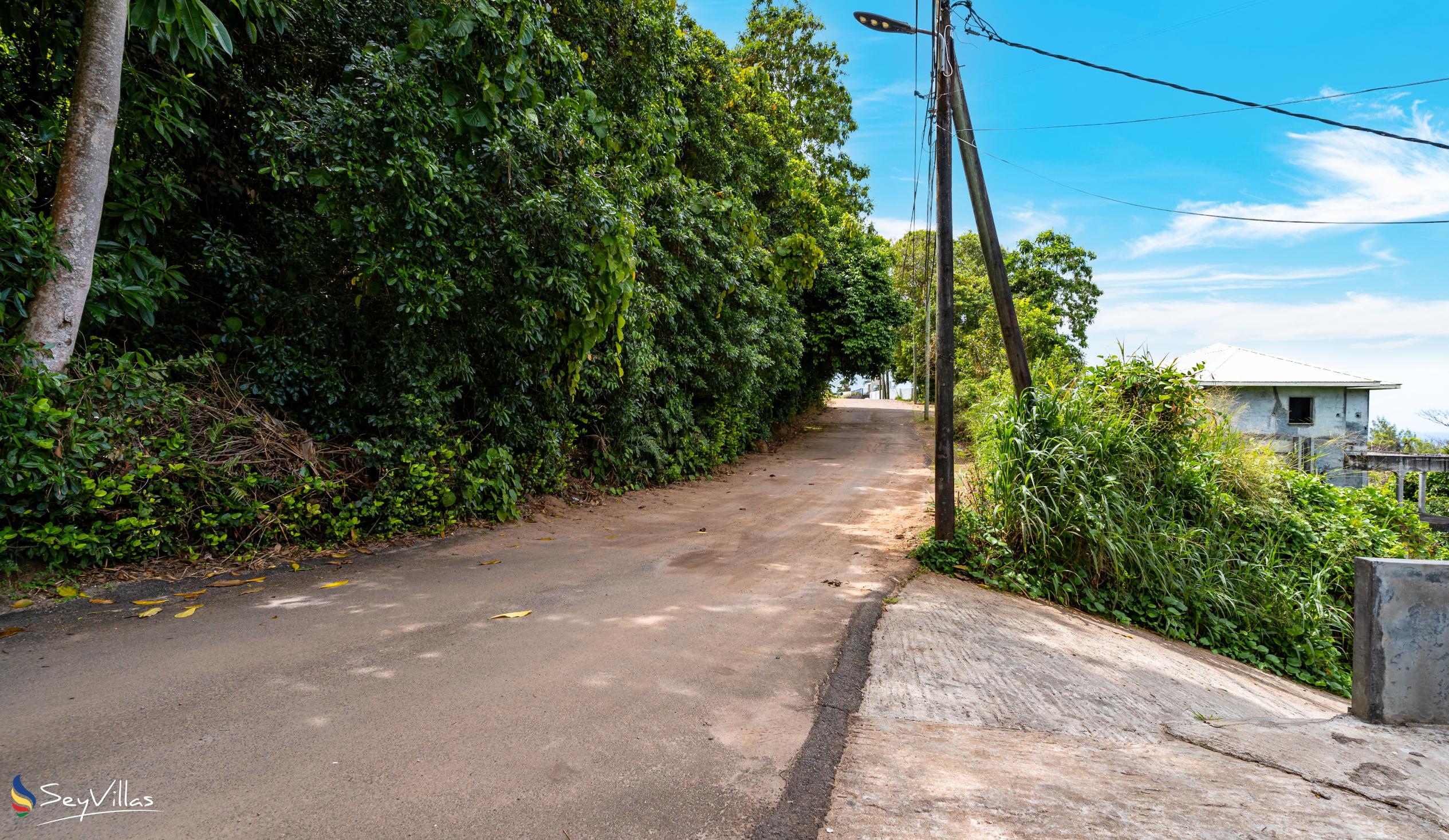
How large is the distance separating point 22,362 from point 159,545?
1.48m

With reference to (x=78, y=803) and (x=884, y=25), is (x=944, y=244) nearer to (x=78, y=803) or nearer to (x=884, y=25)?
(x=884, y=25)

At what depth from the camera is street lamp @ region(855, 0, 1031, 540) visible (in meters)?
7.32

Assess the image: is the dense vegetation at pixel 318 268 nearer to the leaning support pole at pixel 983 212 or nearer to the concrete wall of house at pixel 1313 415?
the leaning support pole at pixel 983 212

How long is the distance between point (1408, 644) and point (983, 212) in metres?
5.26

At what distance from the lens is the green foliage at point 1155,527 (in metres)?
6.56

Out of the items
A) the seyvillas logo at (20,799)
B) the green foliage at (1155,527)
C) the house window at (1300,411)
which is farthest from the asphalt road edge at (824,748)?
the house window at (1300,411)

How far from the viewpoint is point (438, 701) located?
314cm

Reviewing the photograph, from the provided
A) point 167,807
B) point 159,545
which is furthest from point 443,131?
point 167,807

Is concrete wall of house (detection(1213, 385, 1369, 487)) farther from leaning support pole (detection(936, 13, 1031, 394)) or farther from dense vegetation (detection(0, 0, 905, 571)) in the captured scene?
dense vegetation (detection(0, 0, 905, 571))

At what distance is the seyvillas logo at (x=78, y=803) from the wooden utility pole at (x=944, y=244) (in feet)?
21.3

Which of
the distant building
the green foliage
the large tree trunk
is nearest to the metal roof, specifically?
the distant building

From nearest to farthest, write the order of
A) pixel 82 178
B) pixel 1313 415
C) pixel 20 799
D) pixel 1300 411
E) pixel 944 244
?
pixel 20 799 < pixel 82 178 < pixel 944 244 < pixel 1313 415 < pixel 1300 411

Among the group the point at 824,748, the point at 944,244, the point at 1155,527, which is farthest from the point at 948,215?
the point at 824,748

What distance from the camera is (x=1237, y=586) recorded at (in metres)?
7.12
